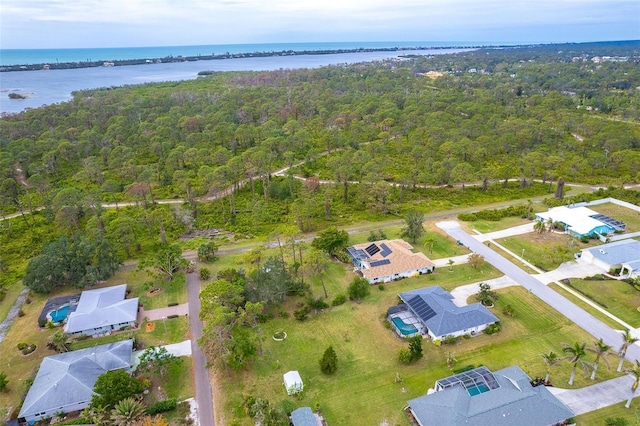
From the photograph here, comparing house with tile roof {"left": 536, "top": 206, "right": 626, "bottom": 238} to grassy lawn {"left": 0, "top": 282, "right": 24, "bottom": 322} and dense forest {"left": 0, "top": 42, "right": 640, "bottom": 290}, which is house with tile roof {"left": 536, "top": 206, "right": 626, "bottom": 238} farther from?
grassy lawn {"left": 0, "top": 282, "right": 24, "bottom": 322}

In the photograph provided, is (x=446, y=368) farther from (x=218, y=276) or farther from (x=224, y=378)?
(x=218, y=276)

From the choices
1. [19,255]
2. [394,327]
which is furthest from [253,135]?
[394,327]

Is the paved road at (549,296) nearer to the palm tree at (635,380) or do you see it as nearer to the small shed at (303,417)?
the palm tree at (635,380)

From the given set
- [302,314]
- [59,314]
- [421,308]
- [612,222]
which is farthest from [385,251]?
[59,314]

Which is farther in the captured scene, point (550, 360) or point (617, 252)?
point (617, 252)

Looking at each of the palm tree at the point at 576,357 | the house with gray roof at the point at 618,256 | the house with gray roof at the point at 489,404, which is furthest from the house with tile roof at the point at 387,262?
the house with gray roof at the point at 618,256

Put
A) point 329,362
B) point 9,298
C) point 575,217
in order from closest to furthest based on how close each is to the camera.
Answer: point 329,362, point 9,298, point 575,217

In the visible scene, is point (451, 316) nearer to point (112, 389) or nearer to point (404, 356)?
point (404, 356)
